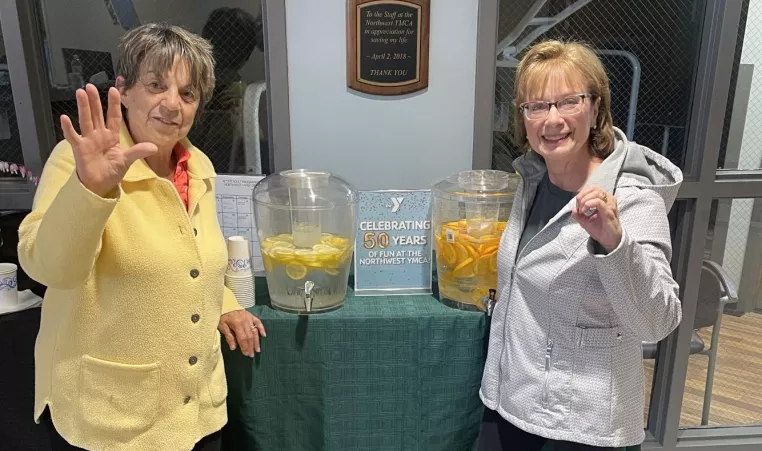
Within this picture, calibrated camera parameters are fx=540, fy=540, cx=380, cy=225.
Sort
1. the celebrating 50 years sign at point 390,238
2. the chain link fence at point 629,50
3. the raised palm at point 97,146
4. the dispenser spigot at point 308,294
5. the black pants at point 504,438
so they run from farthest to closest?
the chain link fence at point 629,50 → the celebrating 50 years sign at point 390,238 → the dispenser spigot at point 308,294 → the black pants at point 504,438 → the raised palm at point 97,146

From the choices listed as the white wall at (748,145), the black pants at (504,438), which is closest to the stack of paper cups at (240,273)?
the black pants at (504,438)

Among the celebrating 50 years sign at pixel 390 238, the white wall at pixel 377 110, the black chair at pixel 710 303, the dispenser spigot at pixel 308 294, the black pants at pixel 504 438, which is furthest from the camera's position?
the black chair at pixel 710 303

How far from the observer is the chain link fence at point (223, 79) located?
181cm

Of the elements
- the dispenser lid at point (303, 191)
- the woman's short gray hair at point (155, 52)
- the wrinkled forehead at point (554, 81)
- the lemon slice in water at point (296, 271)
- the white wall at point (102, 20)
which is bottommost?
the lemon slice in water at point (296, 271)

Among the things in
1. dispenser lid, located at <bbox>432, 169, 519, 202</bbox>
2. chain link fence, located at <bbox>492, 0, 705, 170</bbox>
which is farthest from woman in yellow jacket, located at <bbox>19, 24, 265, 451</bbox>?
chain link fence, located at <bbox>492, 0, 705, 170</bbox>

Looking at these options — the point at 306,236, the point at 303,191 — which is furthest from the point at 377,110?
the point at 306,236

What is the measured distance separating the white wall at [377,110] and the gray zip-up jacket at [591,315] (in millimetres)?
644

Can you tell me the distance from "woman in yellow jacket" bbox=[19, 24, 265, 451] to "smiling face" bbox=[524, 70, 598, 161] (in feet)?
2.38

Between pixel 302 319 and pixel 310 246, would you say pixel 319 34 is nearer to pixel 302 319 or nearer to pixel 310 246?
pixel 310 246

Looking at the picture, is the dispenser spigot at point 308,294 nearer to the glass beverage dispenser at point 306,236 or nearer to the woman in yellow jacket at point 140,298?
the glass beverage dispenser at point 306,236

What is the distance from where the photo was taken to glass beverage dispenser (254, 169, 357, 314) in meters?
1.52

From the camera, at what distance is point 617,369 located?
1.17 metres

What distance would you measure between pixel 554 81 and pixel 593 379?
65 centimetres

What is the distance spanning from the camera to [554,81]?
1169 mm
